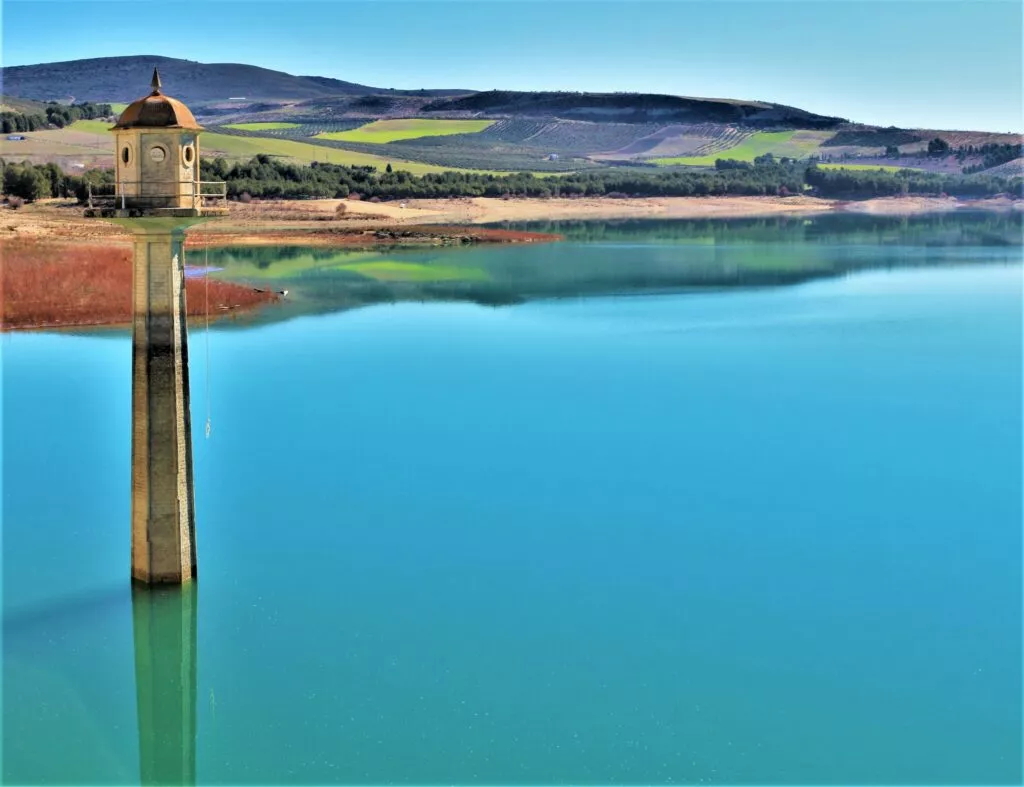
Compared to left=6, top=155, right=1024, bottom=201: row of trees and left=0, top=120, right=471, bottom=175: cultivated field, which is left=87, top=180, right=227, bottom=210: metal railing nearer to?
left=6, top=155, right=1024, bottom=201: row of trees

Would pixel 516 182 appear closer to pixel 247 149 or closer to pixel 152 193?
pixel 247 149

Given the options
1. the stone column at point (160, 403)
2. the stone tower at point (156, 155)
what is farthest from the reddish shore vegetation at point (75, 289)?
the stone tower at point (156, 155)

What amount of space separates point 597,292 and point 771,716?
3093 centimetres

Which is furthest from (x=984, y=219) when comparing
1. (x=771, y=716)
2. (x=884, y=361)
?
(x=771, y=716)

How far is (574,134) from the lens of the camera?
165250 millimetres

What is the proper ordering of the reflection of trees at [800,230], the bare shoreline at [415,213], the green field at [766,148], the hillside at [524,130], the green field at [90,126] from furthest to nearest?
the green field at [766,148]
the hillside at [524,130]
the green field at [90,126]
the reflection of trees at [800,230]
the bare shoreline at [415,213]

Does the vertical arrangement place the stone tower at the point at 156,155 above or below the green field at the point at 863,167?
below

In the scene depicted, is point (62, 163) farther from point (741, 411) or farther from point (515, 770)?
point (515, 770)

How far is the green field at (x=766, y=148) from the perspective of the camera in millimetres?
144100

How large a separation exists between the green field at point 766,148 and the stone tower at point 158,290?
128m

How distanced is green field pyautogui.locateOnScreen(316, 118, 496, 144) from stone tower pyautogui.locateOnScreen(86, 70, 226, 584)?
127 metres

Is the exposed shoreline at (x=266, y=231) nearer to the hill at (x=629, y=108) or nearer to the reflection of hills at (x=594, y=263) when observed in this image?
the reflection of hills at (x=594, y=263)

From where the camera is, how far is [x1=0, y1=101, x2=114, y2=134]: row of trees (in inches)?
3132

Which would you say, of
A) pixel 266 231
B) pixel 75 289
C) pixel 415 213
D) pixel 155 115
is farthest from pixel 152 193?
pixel 415 213
